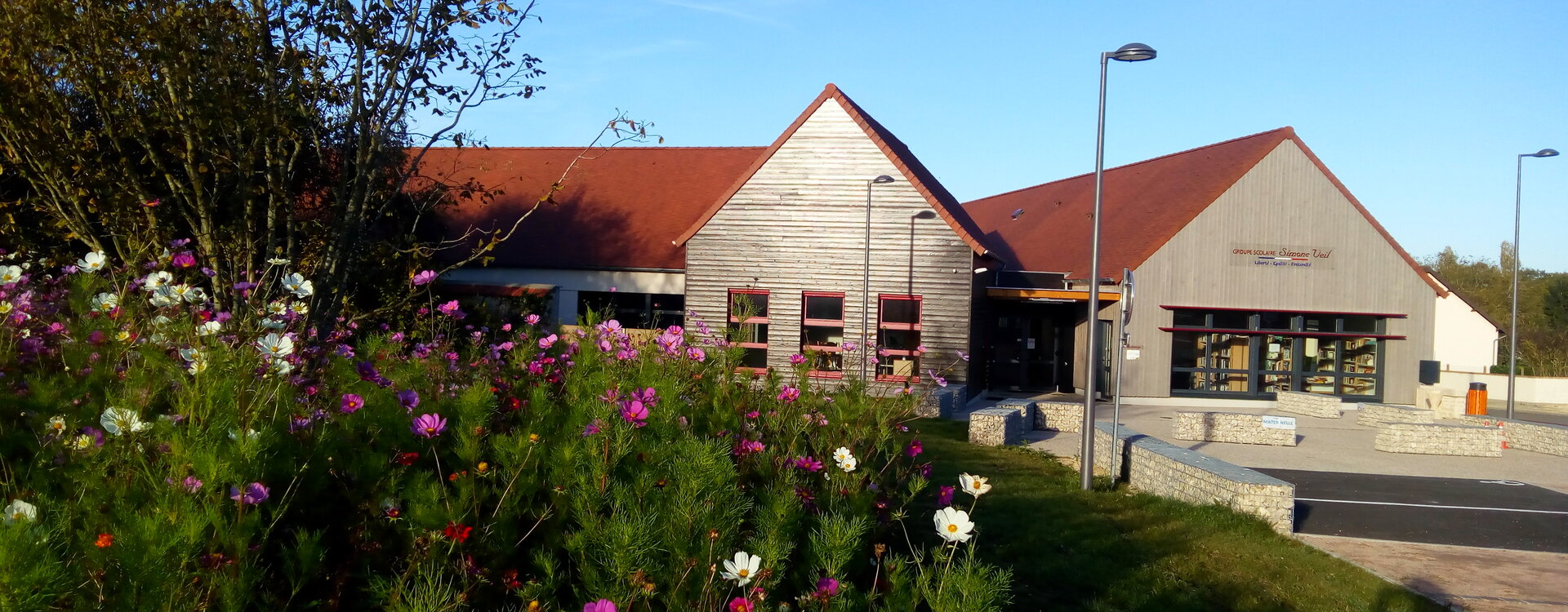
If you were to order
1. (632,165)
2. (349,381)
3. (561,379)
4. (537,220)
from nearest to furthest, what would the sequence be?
(349,381) < (561,379) < (537,220) < (632,165)

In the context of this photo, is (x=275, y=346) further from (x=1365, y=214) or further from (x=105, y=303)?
(x=1365, y=214)

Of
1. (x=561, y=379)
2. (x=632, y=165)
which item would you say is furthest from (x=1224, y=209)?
(x=561, y=379)

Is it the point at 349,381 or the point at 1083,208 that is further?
the point at 1083,208

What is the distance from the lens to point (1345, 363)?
28.5 meters

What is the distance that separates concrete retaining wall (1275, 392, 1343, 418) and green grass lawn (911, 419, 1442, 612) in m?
16.0

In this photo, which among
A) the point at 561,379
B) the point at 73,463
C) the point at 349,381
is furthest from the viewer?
the point at 561,379

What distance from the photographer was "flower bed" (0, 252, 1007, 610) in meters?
2.72

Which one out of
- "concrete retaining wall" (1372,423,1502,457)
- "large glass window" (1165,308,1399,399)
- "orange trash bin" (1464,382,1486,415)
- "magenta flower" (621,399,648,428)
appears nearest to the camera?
"magenta flower" (621,399,648,428)

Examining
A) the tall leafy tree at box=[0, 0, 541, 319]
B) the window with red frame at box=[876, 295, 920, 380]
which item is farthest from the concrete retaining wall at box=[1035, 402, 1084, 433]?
the tall leafy tree at box=[0, 0, 541, 319]

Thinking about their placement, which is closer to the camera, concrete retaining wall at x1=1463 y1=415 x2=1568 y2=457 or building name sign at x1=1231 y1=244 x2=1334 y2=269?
Answer: concrete retaining wall at x1=1463 y1=415 x2=1568 y2=457

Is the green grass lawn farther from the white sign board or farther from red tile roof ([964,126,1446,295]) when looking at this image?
red tile roof ([964,126,1446,295])

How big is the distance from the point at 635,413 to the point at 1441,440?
1792 cm

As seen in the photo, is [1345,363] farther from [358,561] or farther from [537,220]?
[358,561]

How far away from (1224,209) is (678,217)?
575 inches
